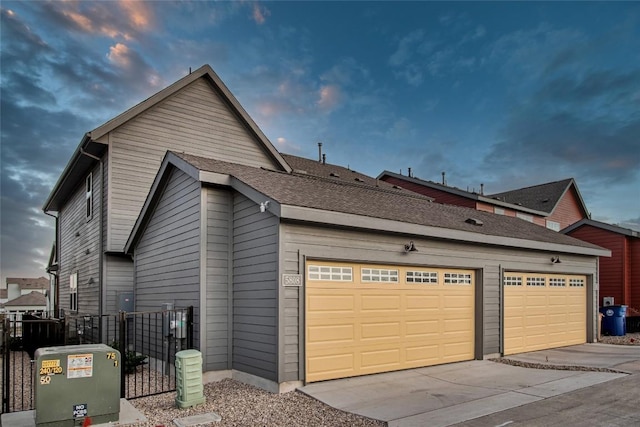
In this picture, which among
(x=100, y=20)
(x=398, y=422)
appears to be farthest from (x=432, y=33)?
(x=398, y=422)

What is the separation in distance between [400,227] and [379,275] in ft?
3.43

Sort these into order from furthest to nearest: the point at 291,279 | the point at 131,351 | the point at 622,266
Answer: the point at 622,266, the point at 131,351, the point at 291,279

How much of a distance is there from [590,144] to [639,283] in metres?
6.56

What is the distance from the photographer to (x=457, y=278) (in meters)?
10.5

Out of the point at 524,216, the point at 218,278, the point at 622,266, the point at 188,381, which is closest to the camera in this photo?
the point at 188,381

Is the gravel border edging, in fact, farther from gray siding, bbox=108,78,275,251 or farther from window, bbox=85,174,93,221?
window, bbox=85,174,93,221

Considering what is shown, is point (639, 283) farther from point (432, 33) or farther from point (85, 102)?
point (85, 102)

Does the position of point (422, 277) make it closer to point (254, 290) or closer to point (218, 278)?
point (254, 290)

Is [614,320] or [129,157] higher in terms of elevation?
[129,157]

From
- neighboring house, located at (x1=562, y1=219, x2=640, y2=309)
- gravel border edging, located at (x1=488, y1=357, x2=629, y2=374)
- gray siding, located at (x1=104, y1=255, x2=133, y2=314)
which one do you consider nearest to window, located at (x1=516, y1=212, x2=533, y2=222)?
neighboring house, located at (x1=562, y1=219, x2=640, y2=309)

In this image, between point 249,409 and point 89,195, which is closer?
point 249,409

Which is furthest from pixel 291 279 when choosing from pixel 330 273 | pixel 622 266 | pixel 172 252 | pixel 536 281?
pixel 622 266

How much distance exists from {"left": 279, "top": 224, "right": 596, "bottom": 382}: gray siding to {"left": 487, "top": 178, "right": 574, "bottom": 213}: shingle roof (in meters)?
16.8

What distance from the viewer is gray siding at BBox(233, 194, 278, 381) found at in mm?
7617
